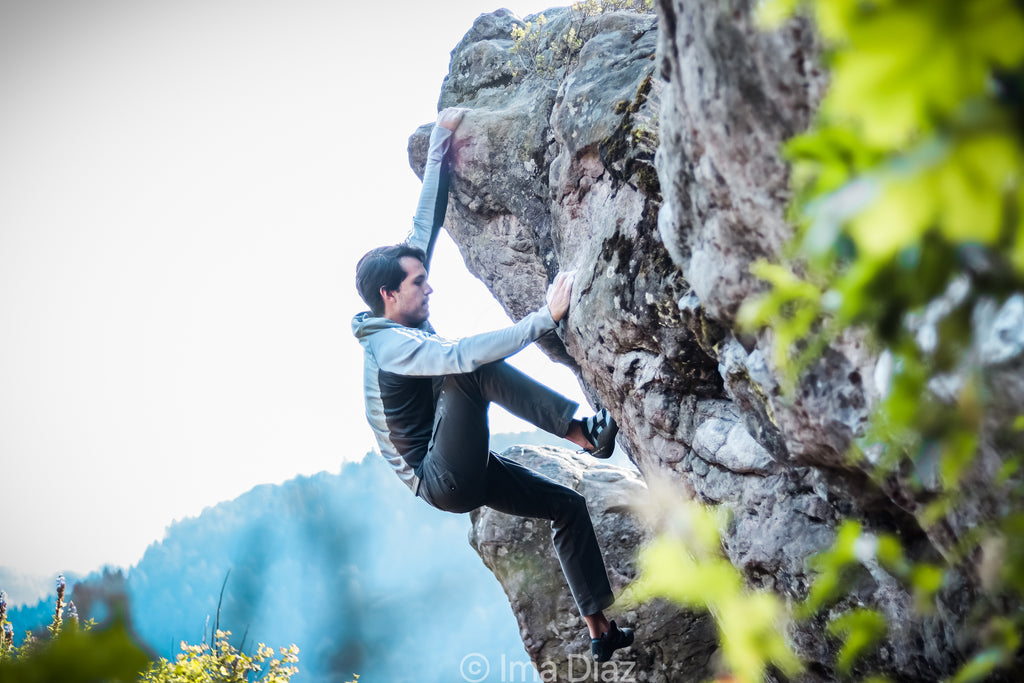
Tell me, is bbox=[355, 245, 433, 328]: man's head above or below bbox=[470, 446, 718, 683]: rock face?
above

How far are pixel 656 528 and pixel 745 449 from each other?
2.45 metres

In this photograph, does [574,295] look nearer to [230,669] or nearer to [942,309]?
[942,309]

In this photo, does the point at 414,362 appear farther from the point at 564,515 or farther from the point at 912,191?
the point at 912,191

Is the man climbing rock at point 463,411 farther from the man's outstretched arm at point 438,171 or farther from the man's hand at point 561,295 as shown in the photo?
the man's outstretched arm at point 438,171

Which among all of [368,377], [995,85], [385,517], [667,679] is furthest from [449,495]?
[385,517]

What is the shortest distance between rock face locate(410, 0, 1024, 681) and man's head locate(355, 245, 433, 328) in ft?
3.29

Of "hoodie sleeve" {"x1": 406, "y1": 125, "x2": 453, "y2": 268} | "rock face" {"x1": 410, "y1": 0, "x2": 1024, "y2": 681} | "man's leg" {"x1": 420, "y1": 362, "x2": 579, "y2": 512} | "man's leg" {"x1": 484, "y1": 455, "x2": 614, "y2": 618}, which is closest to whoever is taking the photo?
"rock face" {"x1": 410, "y1": 0, "x2": 1024, "y2": 681}

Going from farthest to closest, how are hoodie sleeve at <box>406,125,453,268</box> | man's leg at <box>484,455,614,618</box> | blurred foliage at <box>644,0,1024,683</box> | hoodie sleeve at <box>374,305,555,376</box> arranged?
1. hoodie sleeve at <box>406,125,453,268</box>
2. man's leg at <box>484,455,614,618</box>
3. hoodie sleeve at <box>374,305,555,376</box>
4. blurred foliage at <box>644,0,1024,683</box>

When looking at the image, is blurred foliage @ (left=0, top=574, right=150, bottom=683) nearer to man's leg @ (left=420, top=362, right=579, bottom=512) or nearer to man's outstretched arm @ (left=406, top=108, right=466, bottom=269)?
man's leg @ (left=420, top=362, right=579, bottom=512)

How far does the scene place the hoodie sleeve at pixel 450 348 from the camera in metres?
3.65

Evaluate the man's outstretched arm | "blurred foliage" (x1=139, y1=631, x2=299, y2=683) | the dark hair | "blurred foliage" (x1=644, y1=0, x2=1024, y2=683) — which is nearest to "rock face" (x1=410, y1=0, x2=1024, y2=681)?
the man's outstretched arm

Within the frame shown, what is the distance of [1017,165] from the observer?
0.55m

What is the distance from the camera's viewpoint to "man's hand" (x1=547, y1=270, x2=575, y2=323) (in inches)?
159

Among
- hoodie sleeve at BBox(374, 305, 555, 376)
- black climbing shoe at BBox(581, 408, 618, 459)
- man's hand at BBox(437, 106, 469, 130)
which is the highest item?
man's hand at BBox(437, 106, 469, 130)
